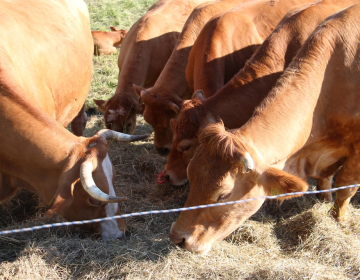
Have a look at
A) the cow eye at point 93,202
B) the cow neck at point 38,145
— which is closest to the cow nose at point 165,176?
the cow eye at point 93,202

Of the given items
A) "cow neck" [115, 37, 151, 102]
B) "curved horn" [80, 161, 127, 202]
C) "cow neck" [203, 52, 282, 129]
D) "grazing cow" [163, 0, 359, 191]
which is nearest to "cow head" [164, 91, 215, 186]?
"grazing cow" [163, 0, 359, 191]

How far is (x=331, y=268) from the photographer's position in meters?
3.93

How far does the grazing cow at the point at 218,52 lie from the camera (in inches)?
218

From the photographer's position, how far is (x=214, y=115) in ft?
14.6

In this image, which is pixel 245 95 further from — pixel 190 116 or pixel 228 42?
pixel 228 42

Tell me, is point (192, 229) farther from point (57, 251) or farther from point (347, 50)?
point (347, 50)

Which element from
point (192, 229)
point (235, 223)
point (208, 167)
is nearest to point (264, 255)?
point (235, 223)

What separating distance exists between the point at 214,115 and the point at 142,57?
3.25 m

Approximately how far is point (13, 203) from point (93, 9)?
1166 cm

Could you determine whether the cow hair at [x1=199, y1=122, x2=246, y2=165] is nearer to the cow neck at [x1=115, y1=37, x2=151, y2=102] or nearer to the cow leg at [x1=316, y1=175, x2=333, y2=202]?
the cow leg at [x1=316, y1=175, x2=333, y2=202]

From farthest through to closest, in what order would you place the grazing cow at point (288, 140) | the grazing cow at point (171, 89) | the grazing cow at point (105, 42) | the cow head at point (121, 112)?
the grazing cow at point (105, 42), the cow head at point (121, 112), the grazing cow at point (171, 89), the grazing cow at point (288, 140)

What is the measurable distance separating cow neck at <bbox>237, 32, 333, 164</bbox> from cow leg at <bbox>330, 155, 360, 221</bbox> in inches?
34.3

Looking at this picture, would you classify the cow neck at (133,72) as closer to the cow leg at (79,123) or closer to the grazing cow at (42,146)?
the cow leg at (79,123)

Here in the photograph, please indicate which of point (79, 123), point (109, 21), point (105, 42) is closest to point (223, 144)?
point (79, 123)
